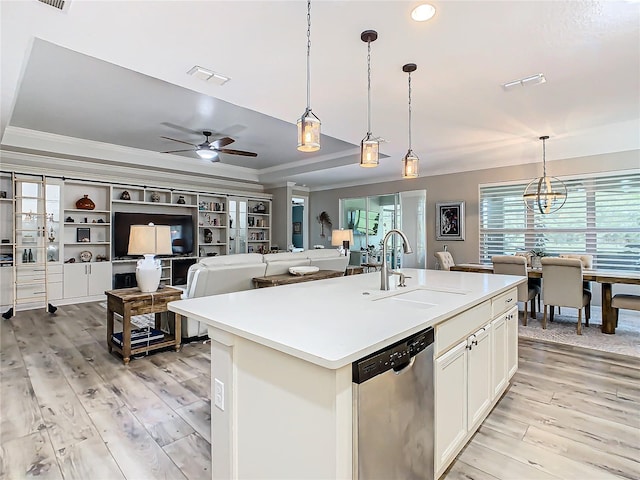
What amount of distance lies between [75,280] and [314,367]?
6511 mm

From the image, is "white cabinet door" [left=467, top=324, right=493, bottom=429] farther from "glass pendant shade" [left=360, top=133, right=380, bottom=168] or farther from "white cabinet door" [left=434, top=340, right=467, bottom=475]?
"glass pendant shade" [left=360, top=133, right=380, bottom=168]

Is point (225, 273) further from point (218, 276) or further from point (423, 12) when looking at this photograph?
point (423, 12)

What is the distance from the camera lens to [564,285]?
171 inches

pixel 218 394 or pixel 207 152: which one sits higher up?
pixel 207 152

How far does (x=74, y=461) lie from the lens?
187cm

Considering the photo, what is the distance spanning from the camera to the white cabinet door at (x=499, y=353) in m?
2.30

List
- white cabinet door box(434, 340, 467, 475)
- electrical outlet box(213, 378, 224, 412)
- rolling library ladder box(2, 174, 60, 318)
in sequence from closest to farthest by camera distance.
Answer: electrical outlet box(213, 378, 224, 412) < white cabinet door box(434, 340, 467, 475) < rolling library ladder box(2, 174, 60, 318)

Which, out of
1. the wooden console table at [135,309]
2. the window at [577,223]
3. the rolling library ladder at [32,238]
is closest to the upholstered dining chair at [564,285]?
the window at [577,223]

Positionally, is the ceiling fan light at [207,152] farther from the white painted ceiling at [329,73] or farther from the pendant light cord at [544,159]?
the pendant light cord at [544,159]

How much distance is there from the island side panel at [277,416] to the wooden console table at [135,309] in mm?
2198

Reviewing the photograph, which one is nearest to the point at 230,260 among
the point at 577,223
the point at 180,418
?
the point at 180,418

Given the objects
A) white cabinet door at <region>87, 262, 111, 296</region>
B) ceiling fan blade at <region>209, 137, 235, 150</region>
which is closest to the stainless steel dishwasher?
ceiling fan blade at <region>209, 137, 235, 150</region>

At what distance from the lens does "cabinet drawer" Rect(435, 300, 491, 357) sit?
162 centimetres

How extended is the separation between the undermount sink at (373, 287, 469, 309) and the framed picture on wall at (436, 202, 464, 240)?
4.92 m
